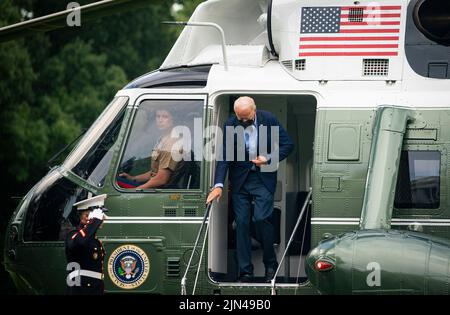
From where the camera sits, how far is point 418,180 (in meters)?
11.5

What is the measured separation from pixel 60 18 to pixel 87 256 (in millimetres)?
2304

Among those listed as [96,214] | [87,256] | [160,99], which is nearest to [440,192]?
[160,99]

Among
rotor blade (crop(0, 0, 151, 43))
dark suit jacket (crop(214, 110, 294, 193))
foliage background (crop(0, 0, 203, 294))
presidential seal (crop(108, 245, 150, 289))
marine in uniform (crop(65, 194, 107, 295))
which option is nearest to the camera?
rotor blade (crop(0, 0, 151, 43))

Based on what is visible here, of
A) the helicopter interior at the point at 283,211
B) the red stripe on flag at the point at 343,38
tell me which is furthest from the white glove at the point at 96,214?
the red stripe on flag at the point at 343,38

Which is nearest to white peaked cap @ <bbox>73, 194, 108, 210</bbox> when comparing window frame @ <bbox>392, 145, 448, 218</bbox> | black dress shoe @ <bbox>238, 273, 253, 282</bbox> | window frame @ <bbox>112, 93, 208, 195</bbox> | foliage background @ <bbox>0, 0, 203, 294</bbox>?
window frame @ <bbox>112, 93, 208, 195</bbox>

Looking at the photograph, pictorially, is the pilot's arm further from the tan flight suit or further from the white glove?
the white glove

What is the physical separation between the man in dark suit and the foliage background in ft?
42.6

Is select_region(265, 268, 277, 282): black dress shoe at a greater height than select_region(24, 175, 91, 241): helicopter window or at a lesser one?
lesser

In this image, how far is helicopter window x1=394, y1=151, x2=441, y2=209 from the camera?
37.6 feet

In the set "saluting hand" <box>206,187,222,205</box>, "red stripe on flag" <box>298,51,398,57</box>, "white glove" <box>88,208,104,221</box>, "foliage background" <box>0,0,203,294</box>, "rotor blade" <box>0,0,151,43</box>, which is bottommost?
"foliage background" <box>0,0,203,294</box>

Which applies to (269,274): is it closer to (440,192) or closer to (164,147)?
(164,147)

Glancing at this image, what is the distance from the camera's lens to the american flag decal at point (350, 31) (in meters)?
11.8
